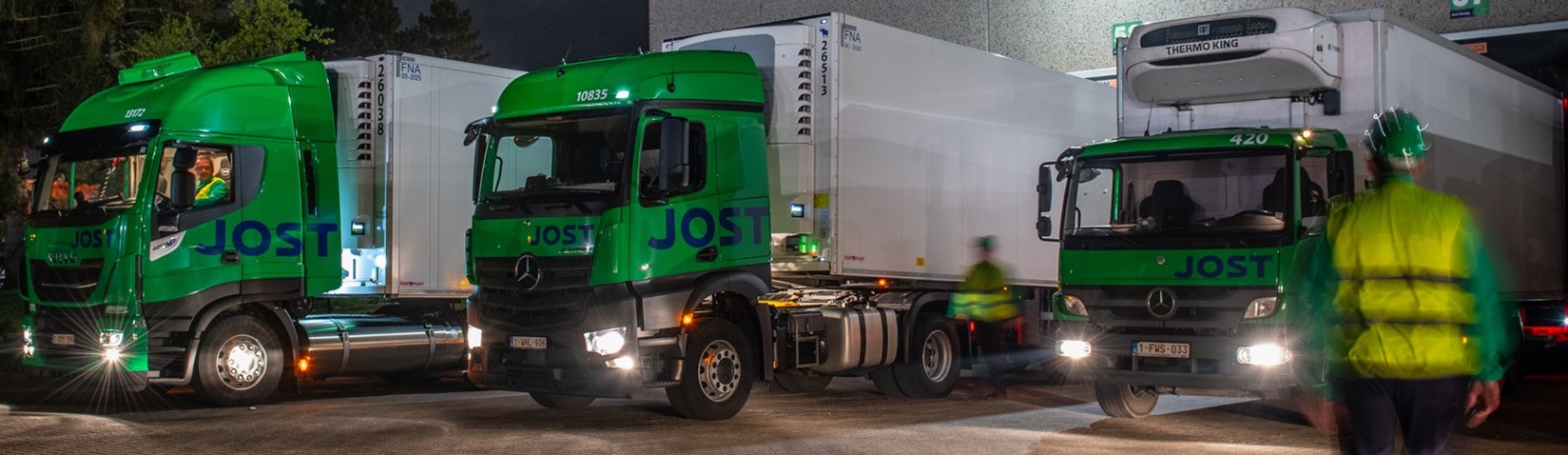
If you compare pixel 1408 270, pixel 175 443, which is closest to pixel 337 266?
pixel 175 443

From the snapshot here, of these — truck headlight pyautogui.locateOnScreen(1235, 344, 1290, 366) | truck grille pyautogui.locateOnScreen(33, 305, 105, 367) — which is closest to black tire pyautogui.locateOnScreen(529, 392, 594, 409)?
truck grille pyautogui.locateOnScreen(33, 305, 105, 367)

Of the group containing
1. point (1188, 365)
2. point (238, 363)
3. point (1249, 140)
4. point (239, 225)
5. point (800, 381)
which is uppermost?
point (1249, 140)

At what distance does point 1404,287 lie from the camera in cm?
519

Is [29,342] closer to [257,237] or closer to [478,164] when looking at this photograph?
[257,237]

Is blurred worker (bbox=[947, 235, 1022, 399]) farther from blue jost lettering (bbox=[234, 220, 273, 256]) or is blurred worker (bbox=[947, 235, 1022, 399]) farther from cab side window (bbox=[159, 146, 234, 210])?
cab side window (bbox=[159, 146, 234, 210])

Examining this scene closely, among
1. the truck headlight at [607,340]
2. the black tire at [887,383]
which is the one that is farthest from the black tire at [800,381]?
the truck headlight at [607,340]

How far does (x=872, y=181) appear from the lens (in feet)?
45.1

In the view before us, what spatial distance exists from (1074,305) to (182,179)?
24.2ft

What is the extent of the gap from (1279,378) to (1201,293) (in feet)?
2.69

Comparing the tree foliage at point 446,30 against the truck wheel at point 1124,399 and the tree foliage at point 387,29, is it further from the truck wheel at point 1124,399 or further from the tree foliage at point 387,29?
the truck wheel at point 1124,399

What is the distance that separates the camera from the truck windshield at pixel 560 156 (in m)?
11.8

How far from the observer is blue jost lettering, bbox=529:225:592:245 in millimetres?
11656

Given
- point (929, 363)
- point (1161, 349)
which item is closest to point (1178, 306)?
point (1161, 349)

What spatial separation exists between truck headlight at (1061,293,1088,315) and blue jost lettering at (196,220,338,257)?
6801mm
